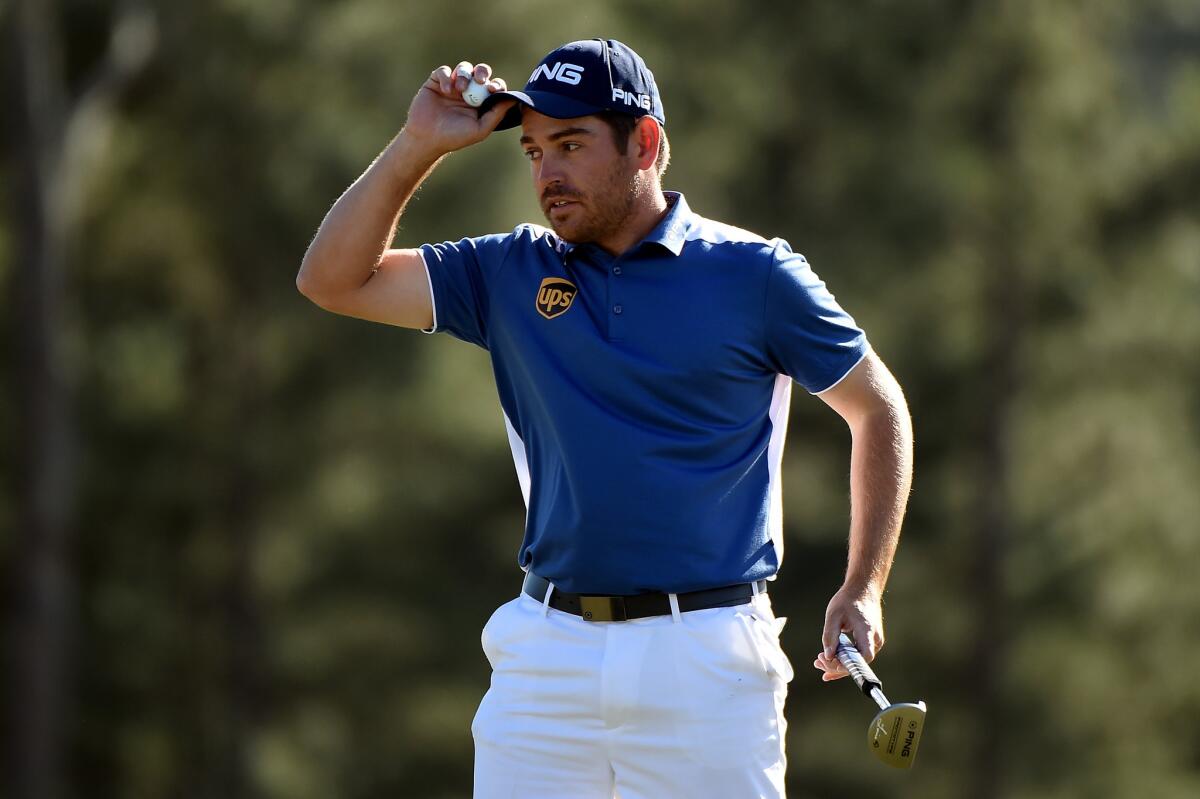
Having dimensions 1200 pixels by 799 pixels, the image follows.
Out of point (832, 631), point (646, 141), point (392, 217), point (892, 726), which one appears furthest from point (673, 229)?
point (892, 726)

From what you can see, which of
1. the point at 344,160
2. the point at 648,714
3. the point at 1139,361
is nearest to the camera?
the point at 648,714

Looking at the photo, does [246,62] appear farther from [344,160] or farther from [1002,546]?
[1002,546]

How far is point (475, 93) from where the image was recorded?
4.01 meters

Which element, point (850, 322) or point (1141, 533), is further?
point (1141, 533)

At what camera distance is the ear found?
4039 millimetres

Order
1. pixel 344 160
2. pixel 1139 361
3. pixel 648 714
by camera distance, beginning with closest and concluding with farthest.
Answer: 1. pixel 648 714
2. pixel 344 160
3. pixel 1139 361

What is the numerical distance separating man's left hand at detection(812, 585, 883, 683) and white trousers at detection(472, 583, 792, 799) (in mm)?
137

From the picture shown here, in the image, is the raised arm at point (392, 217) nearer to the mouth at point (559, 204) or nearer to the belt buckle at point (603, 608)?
the mouth at point (559, 204)

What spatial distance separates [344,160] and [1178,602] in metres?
7.69

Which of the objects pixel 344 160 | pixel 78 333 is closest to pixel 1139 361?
pixel 344 160

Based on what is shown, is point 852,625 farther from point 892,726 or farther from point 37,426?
point 37,426

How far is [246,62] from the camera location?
1495 centimetres

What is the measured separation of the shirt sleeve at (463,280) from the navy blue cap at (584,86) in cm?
30

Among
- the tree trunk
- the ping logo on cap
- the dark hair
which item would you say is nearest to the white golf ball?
the ping logo on cap
